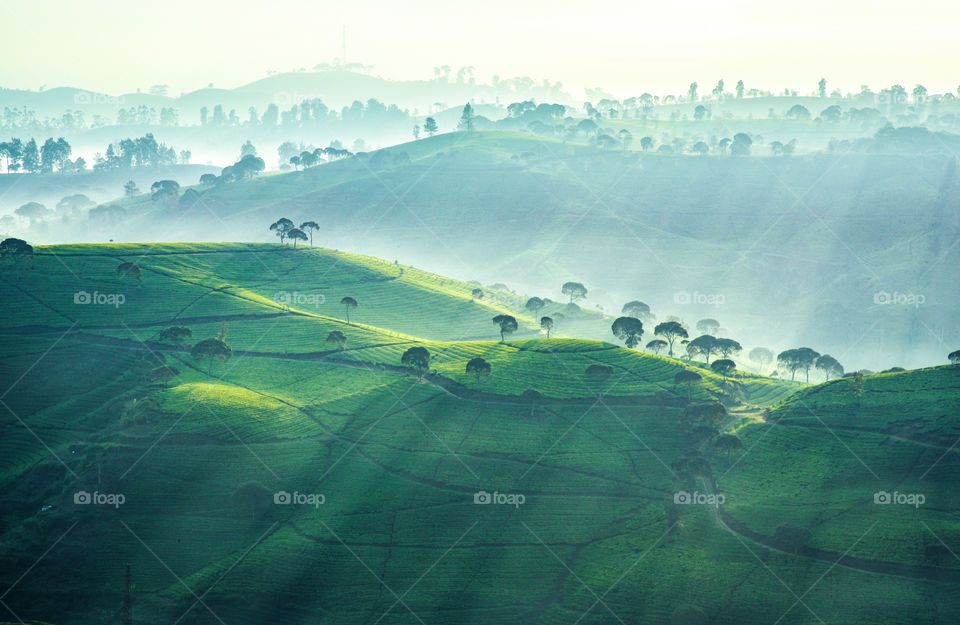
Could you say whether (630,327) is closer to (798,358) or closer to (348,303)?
(798,358)

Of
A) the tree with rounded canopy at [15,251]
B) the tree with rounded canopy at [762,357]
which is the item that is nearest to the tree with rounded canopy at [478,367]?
the tree with rounded canopy at [15,251]

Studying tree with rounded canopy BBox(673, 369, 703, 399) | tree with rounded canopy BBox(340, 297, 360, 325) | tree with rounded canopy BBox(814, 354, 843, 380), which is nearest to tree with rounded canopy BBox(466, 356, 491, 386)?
tree with rounded canopy BBox(673, 369, 703, 399)

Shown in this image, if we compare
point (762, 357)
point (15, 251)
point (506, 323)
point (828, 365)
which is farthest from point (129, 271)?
point (828, 365)

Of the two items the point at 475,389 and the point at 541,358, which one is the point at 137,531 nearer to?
the point at 475,389

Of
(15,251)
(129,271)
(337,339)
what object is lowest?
(337,339)

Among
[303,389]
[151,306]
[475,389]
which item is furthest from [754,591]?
[151,306]
